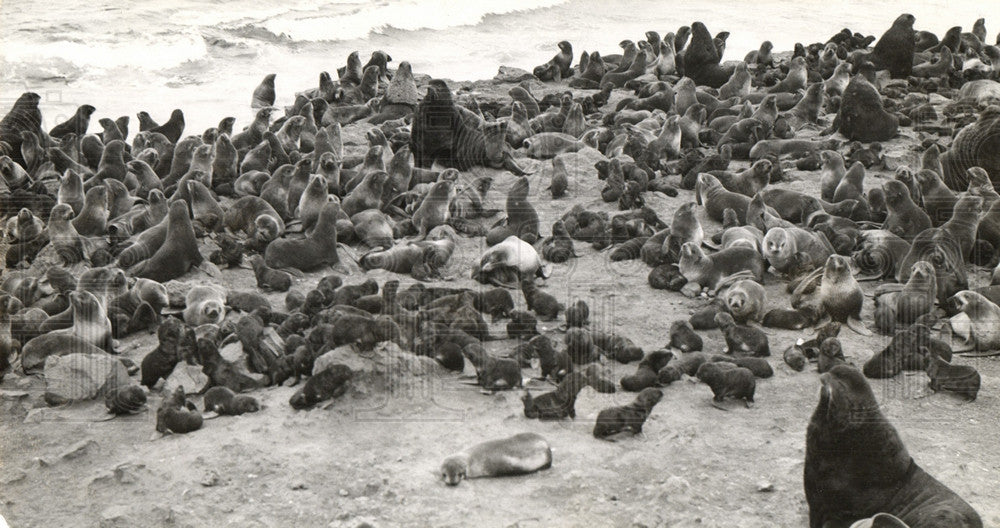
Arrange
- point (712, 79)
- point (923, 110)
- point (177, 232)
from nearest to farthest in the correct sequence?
point (177, 232) < point (923, 110) < point (712, 79)

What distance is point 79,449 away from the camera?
5121 millimetres

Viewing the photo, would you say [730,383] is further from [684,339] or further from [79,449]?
[79,449]

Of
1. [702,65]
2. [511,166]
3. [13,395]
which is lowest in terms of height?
[13,395]

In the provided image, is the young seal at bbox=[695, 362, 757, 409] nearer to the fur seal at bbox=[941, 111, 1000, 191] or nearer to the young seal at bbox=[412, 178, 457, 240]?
the young seal at bbox=[412, 178, 457, 240]

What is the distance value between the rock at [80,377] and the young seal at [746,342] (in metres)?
3.55

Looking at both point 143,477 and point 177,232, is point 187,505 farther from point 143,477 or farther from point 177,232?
point 177,232

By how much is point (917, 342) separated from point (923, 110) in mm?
6826

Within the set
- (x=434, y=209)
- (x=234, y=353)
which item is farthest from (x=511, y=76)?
(x=234, y=353)

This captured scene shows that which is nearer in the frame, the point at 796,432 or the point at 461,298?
the point at 796,432

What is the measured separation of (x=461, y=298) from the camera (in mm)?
6656

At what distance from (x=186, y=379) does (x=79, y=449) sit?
2.95 ft

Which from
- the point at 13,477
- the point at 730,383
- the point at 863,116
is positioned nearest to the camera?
the point at 13,477

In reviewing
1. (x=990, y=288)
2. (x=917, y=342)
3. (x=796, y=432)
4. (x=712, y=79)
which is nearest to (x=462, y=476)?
(x=796, y=432)

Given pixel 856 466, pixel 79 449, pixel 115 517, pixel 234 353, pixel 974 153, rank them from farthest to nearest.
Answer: pixel 974 153
pixel 234 353
pixel 79 449
pixel 115 517
pixel 856 466
